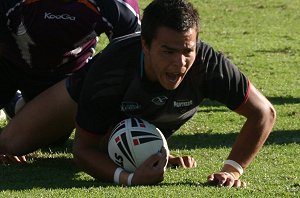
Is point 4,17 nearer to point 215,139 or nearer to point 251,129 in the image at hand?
point 215,139

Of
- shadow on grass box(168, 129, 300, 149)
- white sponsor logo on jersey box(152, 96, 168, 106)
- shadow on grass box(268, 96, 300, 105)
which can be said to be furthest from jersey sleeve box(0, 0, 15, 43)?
shadow on grass box(268, 96, 300, 105)

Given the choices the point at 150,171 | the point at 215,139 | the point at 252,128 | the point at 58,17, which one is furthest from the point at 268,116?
the point at 215,139

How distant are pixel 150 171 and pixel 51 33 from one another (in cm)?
194

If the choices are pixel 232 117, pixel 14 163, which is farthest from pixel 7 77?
pixel 232 117

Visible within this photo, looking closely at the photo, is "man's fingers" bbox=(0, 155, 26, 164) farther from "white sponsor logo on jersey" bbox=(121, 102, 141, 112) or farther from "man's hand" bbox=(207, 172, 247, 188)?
"man's hand" bbox=(207, 172, 247, 188)

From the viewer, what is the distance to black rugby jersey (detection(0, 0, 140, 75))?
746 cm

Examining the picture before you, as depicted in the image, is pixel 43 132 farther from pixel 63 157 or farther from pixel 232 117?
pixel 232 117

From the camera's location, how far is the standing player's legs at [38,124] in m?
7.61

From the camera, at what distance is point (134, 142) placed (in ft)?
21.0

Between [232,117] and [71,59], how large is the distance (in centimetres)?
231

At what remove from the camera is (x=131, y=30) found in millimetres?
7465

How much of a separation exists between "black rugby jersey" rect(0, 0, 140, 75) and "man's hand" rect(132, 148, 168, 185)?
4.77 feet

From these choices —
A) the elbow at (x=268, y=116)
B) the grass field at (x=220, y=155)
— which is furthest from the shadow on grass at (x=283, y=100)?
the elbow at (x=268, y=116)

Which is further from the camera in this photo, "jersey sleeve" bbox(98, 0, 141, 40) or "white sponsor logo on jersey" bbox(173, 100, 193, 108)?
"jersey sleeve" bbox(98, 0, 141, 40)
